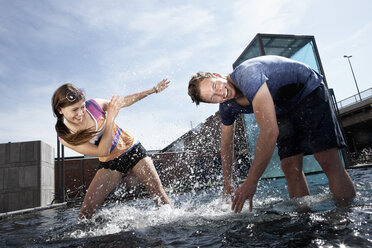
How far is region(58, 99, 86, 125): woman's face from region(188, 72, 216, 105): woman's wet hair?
1.18 m

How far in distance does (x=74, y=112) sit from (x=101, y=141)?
404 mm

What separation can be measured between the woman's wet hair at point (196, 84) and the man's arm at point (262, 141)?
0.58m

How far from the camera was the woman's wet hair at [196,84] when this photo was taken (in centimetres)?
216

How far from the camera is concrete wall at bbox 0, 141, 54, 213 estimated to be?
28.9 feet

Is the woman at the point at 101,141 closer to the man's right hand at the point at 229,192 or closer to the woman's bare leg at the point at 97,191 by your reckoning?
the woman's bare leg at the point at 97,191

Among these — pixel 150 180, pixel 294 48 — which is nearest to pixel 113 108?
pixel 150 180

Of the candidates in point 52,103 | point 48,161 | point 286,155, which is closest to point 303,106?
point 286,155

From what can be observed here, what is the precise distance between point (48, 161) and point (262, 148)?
1067cm

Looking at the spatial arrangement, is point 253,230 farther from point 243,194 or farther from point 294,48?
point 294,48

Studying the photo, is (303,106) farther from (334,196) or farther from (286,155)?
(334,196)

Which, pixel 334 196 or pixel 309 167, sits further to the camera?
pixel 309 167

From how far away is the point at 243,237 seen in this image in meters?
1.66

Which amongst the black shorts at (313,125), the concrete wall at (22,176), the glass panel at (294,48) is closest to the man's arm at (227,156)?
the black shorts at (313,125)

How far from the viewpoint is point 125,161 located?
9.91 feet
